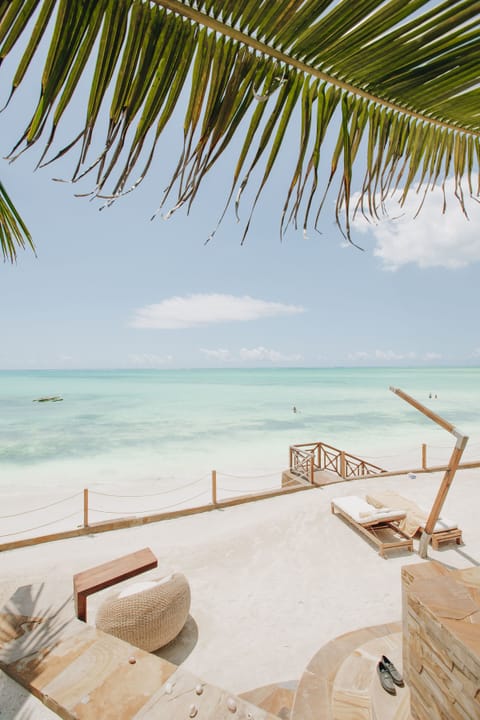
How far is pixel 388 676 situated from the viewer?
276 cm

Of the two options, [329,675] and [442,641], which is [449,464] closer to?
[329,675]

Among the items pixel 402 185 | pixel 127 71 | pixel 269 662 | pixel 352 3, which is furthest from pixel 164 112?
pixel 269 662

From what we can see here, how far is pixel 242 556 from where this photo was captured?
5.74m

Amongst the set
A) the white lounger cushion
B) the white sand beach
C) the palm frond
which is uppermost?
the palm frond

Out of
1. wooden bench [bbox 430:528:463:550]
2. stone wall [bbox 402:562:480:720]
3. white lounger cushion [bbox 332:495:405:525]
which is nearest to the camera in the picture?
stone wall [bbox 402:562:480:720]

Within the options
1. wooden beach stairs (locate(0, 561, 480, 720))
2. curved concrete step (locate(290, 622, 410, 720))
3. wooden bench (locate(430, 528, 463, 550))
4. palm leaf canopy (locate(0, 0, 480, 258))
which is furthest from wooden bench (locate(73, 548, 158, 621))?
wooden bench (locate(430, 528, 463, 550))

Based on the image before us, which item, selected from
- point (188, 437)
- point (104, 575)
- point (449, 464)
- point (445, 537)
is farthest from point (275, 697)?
point (188, 437)

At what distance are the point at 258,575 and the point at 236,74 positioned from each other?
232 inches

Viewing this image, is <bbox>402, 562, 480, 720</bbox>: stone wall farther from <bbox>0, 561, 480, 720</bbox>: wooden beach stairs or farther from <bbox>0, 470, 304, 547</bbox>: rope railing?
<bbox>0, 470, 304, 547</bbox>: rope railing

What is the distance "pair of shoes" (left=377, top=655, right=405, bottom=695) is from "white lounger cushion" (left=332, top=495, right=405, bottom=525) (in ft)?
11.0

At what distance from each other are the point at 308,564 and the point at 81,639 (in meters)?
4.08

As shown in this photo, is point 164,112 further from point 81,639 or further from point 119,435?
point 119,435

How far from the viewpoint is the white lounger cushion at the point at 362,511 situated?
20.1 feet

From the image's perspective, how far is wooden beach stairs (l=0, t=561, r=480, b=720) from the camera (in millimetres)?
1777
